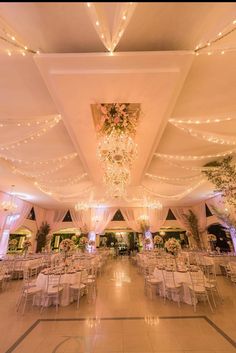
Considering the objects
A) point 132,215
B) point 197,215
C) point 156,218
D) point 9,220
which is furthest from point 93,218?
point 197,215

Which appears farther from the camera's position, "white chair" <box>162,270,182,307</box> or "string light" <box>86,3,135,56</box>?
"white chair" <box>162,270,182,307</box>

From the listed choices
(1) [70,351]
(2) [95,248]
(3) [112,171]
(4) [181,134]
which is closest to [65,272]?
(1) [70,351]

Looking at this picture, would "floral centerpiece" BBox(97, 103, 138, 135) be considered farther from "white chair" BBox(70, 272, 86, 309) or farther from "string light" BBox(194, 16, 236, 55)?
"white chair" BBox(70, 272, 86, 309)

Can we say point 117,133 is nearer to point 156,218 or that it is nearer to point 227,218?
point 227,218

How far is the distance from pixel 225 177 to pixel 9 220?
10.1 m

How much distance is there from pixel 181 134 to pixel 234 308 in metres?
4.36

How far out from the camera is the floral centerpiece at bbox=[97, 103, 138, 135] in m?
3.22

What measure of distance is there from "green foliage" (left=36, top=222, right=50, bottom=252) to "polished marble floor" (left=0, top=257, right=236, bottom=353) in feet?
26.3

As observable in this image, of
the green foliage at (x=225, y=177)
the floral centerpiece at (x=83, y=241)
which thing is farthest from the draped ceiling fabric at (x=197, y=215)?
the green foliage at (x=225, y=177)

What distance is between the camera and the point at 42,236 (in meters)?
12.9

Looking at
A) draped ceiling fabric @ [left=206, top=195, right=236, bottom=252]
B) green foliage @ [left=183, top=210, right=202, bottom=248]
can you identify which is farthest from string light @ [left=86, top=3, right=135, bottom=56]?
green foliage @ [left=183, top=210, right=202, bottom=248]

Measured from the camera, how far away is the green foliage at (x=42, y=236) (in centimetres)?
1276

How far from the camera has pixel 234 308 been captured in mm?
4422

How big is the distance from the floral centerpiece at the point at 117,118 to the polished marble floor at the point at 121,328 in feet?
11.9
